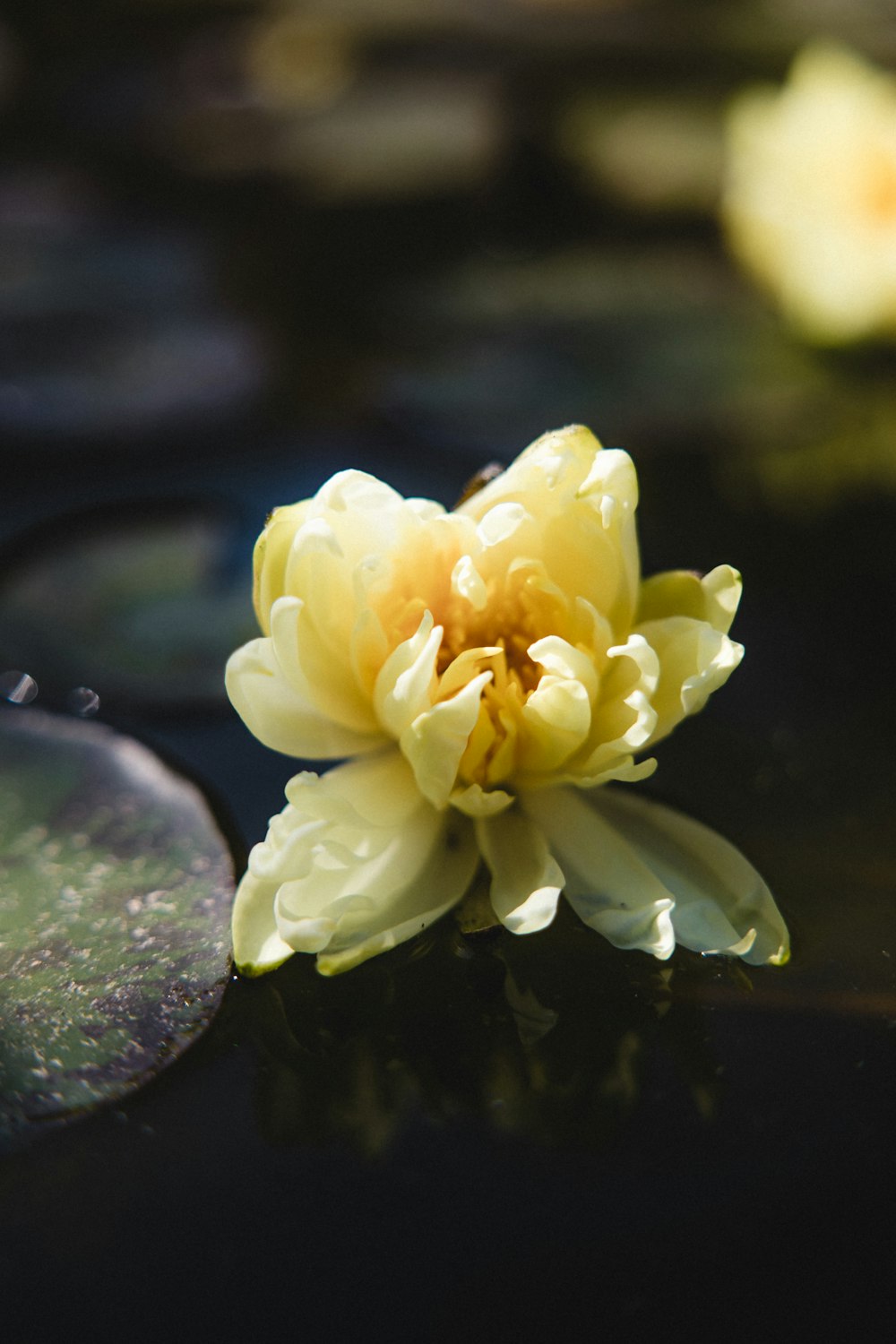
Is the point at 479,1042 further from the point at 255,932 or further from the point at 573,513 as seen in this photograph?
the point at 573,513

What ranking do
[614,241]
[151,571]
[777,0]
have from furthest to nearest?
[777,0] → [614,241] → [151,571]

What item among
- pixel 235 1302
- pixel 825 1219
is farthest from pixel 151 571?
pixel 825 1219

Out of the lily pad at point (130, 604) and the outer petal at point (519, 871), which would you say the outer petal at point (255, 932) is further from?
the lily pad at point (130, 604)

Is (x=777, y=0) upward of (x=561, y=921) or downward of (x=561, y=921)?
upward

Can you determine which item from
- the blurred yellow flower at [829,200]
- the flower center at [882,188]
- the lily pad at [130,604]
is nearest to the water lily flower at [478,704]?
the lily pad at [130,604]

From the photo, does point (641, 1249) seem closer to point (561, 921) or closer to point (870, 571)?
point (561, 921)

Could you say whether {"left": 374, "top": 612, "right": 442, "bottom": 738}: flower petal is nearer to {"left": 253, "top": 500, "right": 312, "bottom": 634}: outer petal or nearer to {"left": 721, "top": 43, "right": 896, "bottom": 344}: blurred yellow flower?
{"left": 253, "top": 500, "right": 312, "bottom": 634}: outer petal
